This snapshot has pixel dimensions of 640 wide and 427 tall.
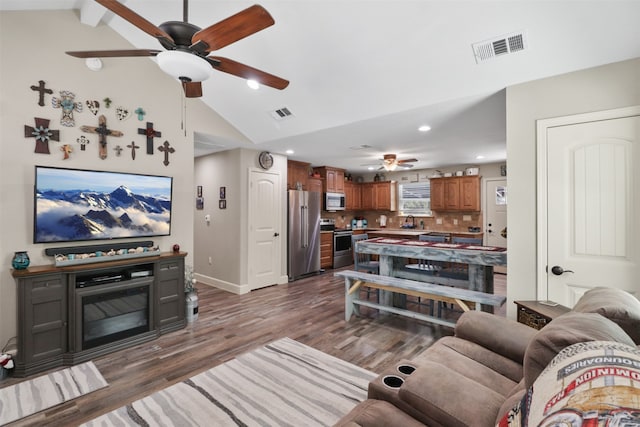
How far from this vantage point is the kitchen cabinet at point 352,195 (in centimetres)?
822

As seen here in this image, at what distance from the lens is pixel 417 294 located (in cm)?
327

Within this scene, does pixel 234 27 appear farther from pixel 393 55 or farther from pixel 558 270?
pixel 558 270

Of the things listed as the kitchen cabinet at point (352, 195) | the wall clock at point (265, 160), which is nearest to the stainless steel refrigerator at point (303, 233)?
the wall clock at point (265, 160)

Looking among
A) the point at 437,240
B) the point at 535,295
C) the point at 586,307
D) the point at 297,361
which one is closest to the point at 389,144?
the point at 437,240

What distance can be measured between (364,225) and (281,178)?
3664mm

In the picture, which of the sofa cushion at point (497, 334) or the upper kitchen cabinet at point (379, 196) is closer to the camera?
the sofa cushion at point (497, 334)

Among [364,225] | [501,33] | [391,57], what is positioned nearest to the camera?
[501,33]

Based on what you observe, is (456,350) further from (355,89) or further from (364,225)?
(364,225)

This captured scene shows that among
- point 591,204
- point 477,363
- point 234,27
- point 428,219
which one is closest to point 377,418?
point 477,363

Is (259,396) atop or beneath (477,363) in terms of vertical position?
beneath

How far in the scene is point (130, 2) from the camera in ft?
9.16

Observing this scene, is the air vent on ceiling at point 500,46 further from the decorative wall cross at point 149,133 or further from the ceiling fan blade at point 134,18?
the decorative wall cross at point 149,133

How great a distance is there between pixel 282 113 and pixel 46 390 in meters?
3.61

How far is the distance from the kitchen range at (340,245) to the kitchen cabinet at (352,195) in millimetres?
907
